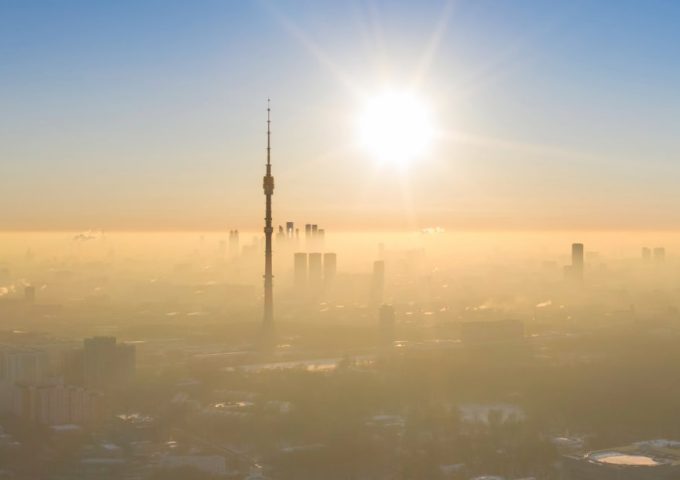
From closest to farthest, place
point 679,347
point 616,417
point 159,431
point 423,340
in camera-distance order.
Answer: point 159,431, point 616,417, point 679,347, point 423,340

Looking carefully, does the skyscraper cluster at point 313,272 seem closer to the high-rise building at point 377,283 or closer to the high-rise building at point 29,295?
the high-rise building at point 377,283

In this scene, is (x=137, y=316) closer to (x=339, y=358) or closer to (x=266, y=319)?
(x=266, y=319)

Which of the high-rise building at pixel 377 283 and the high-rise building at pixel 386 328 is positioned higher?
the high-rise building at pixel 377 283

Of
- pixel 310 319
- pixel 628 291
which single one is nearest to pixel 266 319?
pixel 310 319

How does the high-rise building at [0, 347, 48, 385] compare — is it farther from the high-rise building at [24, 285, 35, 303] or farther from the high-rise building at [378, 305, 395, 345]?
the high-rise building at [24, 285, 35, 303]

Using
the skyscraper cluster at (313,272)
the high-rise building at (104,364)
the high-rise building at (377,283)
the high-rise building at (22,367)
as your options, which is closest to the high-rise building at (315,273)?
the skyscraper cluster at (313,272)
